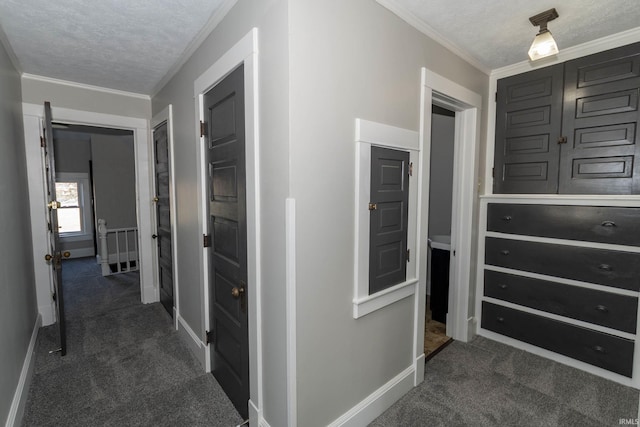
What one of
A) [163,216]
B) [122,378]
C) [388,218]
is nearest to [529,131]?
[388,218]

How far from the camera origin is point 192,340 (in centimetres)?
258

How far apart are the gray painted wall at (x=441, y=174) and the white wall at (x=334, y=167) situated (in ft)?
7.14

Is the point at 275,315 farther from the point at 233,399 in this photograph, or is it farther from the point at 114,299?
the point at 114,299

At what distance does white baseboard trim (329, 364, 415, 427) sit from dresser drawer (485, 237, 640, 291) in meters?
1.35

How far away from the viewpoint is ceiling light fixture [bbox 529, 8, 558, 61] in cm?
179

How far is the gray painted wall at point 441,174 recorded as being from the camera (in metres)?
3.80

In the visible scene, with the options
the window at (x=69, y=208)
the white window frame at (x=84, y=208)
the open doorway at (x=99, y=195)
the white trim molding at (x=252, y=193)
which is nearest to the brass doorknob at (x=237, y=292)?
the white trim molding at (x=252, y=193)

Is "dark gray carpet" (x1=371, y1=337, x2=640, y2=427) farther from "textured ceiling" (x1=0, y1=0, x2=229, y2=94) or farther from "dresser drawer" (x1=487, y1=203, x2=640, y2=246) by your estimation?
"textured ceiling" (x1=0, y1=0, x2=229, y2=94)

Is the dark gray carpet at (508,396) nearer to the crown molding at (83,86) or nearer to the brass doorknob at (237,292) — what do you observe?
the brass doorknob at (237,292)

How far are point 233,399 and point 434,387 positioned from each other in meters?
1.43

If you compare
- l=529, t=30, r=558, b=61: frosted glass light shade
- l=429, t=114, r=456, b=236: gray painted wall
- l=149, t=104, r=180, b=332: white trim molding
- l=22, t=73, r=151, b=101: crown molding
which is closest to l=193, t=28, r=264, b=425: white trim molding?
l=149, t=104, r=180, b=332: white trim molding

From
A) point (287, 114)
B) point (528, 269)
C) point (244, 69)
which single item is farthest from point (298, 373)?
point (528, 269)

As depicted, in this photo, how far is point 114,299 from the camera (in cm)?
382

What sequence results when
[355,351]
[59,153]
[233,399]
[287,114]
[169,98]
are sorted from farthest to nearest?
[59,153], [169,98], [233,399], [355,351], [287,114]
